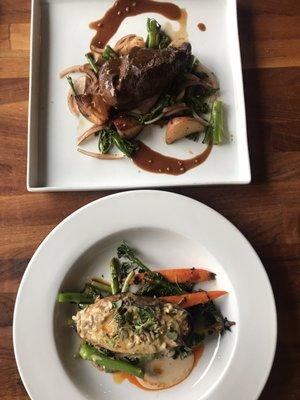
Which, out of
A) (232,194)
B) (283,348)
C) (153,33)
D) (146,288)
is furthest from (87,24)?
(283,348)

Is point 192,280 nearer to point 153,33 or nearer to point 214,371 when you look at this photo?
point 214,371

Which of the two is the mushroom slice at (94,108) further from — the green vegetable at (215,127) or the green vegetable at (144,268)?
the green vegetable at (144,268)

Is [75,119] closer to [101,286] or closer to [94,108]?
[94,108]

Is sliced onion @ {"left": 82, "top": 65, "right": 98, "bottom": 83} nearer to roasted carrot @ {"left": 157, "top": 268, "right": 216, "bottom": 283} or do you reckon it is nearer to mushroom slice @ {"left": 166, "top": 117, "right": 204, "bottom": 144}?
mushroom slice @ {"left": 166, "top": 117, "right": 204, "bottom": 144}

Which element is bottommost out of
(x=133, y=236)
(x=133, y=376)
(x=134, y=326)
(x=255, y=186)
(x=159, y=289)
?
(x=133, y=376)

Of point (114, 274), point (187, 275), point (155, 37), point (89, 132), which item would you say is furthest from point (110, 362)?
point (155, 37)
